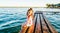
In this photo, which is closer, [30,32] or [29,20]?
[29,20]

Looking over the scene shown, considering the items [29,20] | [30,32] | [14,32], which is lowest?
[14,32]

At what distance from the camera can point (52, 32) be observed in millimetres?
5367

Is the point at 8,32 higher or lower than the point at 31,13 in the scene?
lower

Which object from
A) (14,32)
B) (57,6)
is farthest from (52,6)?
(14,32)

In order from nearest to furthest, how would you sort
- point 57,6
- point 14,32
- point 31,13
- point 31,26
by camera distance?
point 31,13, point 31,26, point 14,32, point 57,6

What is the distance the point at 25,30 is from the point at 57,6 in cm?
6173

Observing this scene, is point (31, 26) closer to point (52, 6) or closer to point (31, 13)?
point (31, 13)

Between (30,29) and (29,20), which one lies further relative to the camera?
(30,29)

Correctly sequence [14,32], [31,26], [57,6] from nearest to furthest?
[31,26], [14,32], [57,6]

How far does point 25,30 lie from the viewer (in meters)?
4.95

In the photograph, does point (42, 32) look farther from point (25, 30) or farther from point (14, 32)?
point (14, 32)

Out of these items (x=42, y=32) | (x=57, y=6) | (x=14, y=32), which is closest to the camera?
(x=42, y=32)

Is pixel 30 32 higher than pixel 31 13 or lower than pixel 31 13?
lower

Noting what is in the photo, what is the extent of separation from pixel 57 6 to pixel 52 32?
61.1 metres
